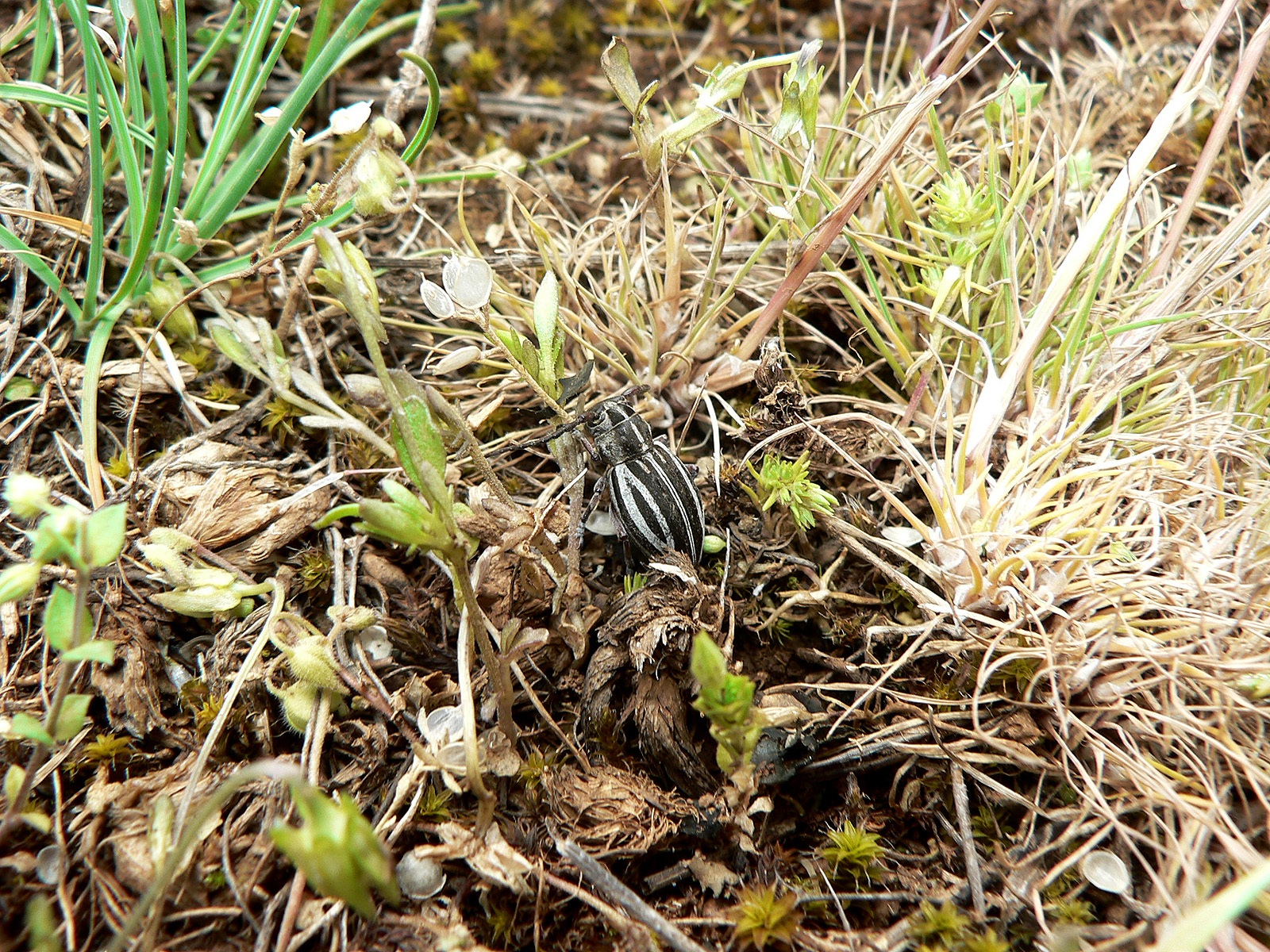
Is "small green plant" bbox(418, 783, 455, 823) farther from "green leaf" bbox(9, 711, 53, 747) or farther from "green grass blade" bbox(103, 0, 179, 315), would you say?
"green grass blade" bbox(103, 0, 179, 315)

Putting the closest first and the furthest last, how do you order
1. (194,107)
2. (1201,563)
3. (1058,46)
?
(1201,563) → (194,107) → (1058,46)

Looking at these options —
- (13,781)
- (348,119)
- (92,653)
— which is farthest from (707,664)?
(348,119)

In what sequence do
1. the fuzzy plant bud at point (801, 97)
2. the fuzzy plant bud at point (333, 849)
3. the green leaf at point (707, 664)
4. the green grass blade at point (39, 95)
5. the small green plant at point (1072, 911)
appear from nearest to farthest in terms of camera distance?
the fuzzy plant bud at point (333, 849), the green leaf at point (707, 664), the small green plant at point (1072, 911), the fuzzy plant bud at point (801, 97), the green grass blade at point (39, 95)

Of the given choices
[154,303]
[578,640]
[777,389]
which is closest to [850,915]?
[578,640]

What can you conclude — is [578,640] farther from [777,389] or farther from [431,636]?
[777,389]

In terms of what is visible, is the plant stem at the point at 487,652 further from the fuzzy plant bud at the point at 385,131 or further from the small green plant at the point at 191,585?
the fuzzy plant bud at the point at 385,131

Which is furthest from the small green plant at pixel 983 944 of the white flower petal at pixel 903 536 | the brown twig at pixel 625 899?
the white flower petal at pixel 903 536

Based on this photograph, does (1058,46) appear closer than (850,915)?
No
